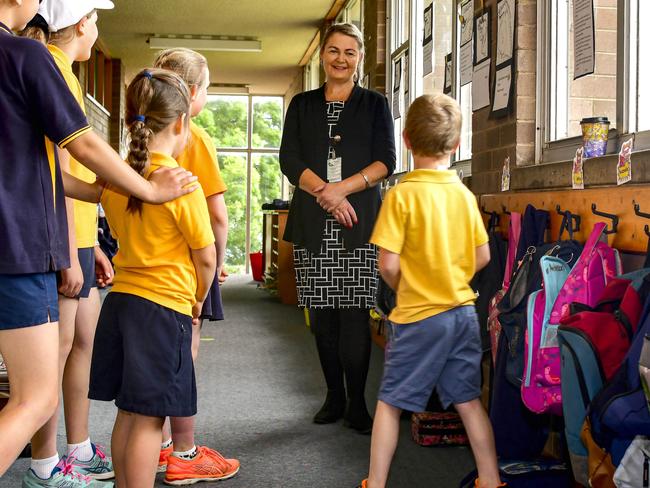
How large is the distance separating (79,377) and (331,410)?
44.0 inches

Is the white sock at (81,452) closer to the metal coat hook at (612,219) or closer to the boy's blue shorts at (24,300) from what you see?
the boy's blue shorts at (24,300)

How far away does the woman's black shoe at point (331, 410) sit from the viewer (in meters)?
3.23

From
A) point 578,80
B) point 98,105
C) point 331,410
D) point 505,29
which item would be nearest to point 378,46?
point 505,29

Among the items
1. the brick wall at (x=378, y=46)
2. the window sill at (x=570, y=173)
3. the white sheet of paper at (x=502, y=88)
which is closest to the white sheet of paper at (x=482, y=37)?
the white sheet of paper at (x=502, y=88)

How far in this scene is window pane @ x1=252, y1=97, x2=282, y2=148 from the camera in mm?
13844

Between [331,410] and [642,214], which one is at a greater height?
[642,214]

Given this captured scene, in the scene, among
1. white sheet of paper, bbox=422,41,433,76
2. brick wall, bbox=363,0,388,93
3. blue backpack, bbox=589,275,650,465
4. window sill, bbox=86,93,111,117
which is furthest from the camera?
window sill, bbox=86,93,111,117

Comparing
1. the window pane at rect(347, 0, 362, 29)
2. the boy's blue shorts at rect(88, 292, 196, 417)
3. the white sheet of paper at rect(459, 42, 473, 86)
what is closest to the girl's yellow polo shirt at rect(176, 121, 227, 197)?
the boy's blue shorts at rect(88, 292, 196, 417)

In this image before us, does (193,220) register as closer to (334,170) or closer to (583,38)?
(334,170)

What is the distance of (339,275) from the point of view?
3172mm

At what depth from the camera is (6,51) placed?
1638 millimetres

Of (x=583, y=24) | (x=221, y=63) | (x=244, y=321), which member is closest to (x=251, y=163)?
(x=221, y=63)

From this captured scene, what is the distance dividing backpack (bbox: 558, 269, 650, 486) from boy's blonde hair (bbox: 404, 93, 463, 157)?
2.12 ft

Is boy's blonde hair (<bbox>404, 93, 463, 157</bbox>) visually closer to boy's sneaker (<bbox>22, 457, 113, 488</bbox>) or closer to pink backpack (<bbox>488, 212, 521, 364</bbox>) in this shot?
pink backpack (<bbox>488, 212, 521, 364</bbox>)
